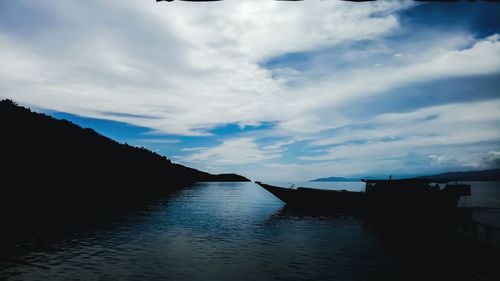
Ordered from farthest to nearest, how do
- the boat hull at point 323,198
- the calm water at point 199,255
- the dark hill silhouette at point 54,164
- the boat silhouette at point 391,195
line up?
the dark hill silhouette at point 54,164, the boat hull at point 323,198, the boat silhouette at point 391,195, the calm water at point 199,255

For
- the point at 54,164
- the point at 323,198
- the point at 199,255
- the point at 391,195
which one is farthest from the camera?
the point at 54,164

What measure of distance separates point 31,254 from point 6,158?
8883 centimetres

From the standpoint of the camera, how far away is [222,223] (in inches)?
1767

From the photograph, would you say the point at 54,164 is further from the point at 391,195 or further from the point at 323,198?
the point at 391,195

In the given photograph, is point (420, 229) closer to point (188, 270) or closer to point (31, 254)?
point (188, 270)

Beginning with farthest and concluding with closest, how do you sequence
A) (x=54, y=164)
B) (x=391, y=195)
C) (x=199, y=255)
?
(x=54, y=164) < (x=391, y=195) < (x=199, y=255)

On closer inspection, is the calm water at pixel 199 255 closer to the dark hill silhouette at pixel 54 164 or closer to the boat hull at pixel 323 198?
the boat hull at pixel 323 198

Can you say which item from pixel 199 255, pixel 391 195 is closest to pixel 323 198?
pixel 391 195

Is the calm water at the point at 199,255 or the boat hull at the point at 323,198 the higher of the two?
the boat hull at the point at 323,198

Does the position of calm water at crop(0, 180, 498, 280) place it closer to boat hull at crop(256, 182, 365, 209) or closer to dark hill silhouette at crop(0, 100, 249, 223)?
boat hull at crop(256, 182, 365, 209)

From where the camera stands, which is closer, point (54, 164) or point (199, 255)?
point (199, 255)

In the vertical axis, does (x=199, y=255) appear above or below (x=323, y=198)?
below

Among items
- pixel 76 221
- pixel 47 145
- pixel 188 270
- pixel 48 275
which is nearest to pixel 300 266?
pixel 188 270

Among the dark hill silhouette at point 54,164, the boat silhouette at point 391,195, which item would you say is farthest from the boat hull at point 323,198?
the dark hill silhouette at point 54,164
